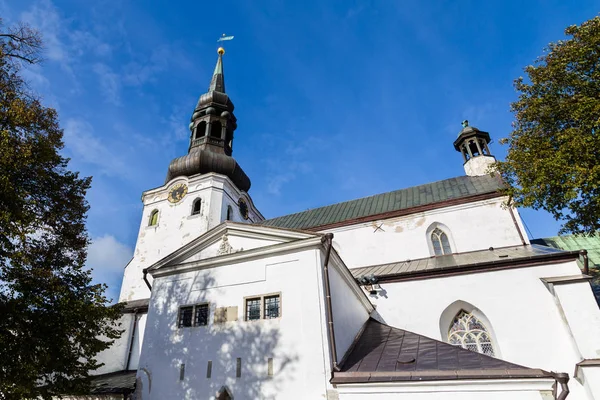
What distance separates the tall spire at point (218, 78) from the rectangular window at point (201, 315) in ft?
65.0

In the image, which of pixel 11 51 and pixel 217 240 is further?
pixel 217 240

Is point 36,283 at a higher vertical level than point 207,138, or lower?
lower

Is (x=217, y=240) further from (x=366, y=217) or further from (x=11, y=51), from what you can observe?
(x=366, y=217)

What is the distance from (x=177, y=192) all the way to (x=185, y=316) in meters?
12.1

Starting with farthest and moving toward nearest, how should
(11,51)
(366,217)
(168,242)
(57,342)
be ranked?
(168,242), (366,217), (11,51), (57,342)

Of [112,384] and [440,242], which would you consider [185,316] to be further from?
[440,242]

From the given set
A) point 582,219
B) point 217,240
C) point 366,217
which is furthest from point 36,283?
point 582,219

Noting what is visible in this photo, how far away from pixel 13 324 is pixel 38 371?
1.21 meters

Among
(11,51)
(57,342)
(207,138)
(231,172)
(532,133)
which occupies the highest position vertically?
(207,138)

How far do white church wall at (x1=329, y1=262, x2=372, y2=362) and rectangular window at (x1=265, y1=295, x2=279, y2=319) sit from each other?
4.90 feet

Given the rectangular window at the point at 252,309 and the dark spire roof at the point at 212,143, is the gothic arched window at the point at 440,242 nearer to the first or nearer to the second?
the rectangular window at the point at 252,309

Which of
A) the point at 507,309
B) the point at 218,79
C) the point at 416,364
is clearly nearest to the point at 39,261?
the point at 416,364

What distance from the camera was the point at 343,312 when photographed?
32.5ft

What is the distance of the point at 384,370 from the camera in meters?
7.96
